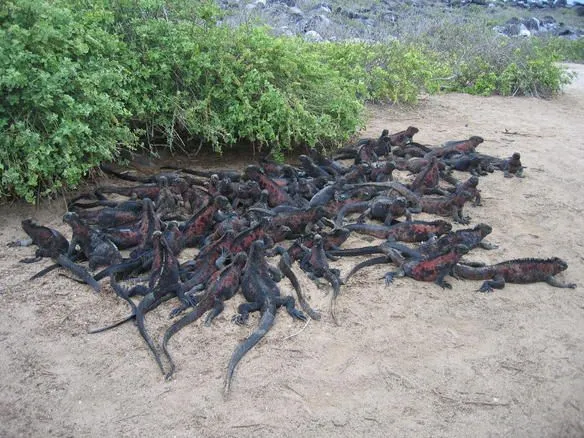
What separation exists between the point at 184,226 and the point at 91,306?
116 centimetres

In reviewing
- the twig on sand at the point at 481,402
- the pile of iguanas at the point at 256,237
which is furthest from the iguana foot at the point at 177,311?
the twig on sand at the point at 481,402

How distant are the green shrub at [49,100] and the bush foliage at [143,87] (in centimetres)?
1

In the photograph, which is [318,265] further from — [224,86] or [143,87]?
[143,87]

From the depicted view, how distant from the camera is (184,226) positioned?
5309mm

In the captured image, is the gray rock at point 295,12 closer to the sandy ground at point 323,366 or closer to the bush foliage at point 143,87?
the bush foliage at point 143,87

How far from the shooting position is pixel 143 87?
6.49 metres

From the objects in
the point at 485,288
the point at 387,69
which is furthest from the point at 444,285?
the point at 387,69

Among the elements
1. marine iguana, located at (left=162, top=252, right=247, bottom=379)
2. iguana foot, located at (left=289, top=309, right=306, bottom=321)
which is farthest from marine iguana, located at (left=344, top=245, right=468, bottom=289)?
marine iguana, located at (left=162, top=252, right=247, bottom=379)

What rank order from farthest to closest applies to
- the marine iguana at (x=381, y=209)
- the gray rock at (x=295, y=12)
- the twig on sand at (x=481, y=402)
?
the gray rock at (x=295, y=12) → the marine iguana at (x=381, y=209) → the twig on sand at (x=481, y=402)

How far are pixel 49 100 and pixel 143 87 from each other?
139 cm

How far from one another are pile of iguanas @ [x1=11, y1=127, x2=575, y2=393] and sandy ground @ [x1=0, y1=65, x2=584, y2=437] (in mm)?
122

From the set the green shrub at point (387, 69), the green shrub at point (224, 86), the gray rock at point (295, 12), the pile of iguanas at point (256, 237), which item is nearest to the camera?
the pile of iguanas at point (256, 237)

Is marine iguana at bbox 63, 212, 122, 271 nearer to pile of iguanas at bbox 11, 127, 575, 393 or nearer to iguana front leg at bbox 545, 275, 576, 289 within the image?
pile of iguanas at bbox 11, 127, 575, 393

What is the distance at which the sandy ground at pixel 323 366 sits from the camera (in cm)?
342
